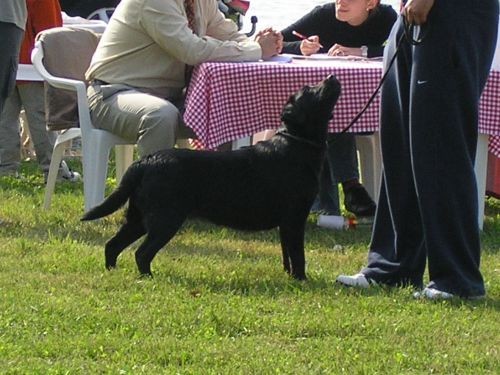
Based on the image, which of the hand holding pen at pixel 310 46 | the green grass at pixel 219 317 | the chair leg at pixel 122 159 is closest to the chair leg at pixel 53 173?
the chair leg at pixel 122 159

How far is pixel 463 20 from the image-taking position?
4.50 m

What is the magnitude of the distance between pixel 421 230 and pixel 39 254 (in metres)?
1.84

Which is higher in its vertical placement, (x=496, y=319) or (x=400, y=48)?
(x=400, y=48)

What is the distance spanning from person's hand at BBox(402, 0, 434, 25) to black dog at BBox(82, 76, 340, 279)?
0.79 m

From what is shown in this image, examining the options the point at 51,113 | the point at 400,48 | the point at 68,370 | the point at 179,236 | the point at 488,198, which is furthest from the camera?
the point at 488,198

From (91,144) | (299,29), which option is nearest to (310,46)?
(299,29)

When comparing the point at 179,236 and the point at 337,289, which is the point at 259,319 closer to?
the point at 337,289

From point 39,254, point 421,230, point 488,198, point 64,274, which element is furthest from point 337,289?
point 488,198

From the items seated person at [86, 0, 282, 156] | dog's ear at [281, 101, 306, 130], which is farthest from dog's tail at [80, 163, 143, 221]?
seated person at [86, 0, 282, 156]

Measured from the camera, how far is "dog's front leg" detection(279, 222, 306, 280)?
523 cm

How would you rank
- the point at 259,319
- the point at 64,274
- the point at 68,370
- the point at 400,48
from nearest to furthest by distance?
the point at 68,370
the point at 259,319
the point at 400,48
the point at 64,274

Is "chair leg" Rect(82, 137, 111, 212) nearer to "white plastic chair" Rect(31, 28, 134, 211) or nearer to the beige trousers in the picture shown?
"white plastic chair" Rect(31, 28, 134, 211)

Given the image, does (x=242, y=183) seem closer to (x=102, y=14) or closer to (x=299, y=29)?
(x=299, y=29)

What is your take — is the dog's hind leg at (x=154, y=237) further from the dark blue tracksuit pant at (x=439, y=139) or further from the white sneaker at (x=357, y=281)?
the dark blue tracksuit pant at (x=439, y=139)
